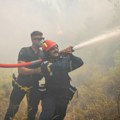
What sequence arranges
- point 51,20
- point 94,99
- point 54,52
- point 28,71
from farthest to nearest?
point 51,20 → point 94,99 → point 28,71 → point 54,52

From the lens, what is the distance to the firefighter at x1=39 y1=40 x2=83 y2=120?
583 cm

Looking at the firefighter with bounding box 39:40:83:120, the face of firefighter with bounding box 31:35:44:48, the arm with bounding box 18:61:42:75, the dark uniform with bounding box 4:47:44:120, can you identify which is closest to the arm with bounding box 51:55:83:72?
the firefighter with bounding box 39:40:83:120

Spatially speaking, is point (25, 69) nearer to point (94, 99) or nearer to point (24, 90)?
point (24, 90)

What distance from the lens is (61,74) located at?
5914 mm

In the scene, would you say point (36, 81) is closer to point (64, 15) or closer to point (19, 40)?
point (19, 40)

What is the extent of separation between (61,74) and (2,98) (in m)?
3.67

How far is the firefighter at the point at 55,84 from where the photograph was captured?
583 centimetres

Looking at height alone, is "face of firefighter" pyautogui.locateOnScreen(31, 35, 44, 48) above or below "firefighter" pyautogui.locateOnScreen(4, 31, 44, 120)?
above

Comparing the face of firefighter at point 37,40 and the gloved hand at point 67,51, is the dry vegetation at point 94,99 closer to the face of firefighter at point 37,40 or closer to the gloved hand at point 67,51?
the gloved hand at point 67,51

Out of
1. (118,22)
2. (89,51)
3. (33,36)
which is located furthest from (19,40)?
(33,36)

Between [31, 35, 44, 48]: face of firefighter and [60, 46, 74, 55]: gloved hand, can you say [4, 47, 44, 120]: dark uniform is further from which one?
[60, 46, 74, 55]: gloved hand

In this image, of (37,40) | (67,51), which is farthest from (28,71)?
(67,51)

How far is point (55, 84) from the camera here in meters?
5.88

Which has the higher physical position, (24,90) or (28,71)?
(28,71)
